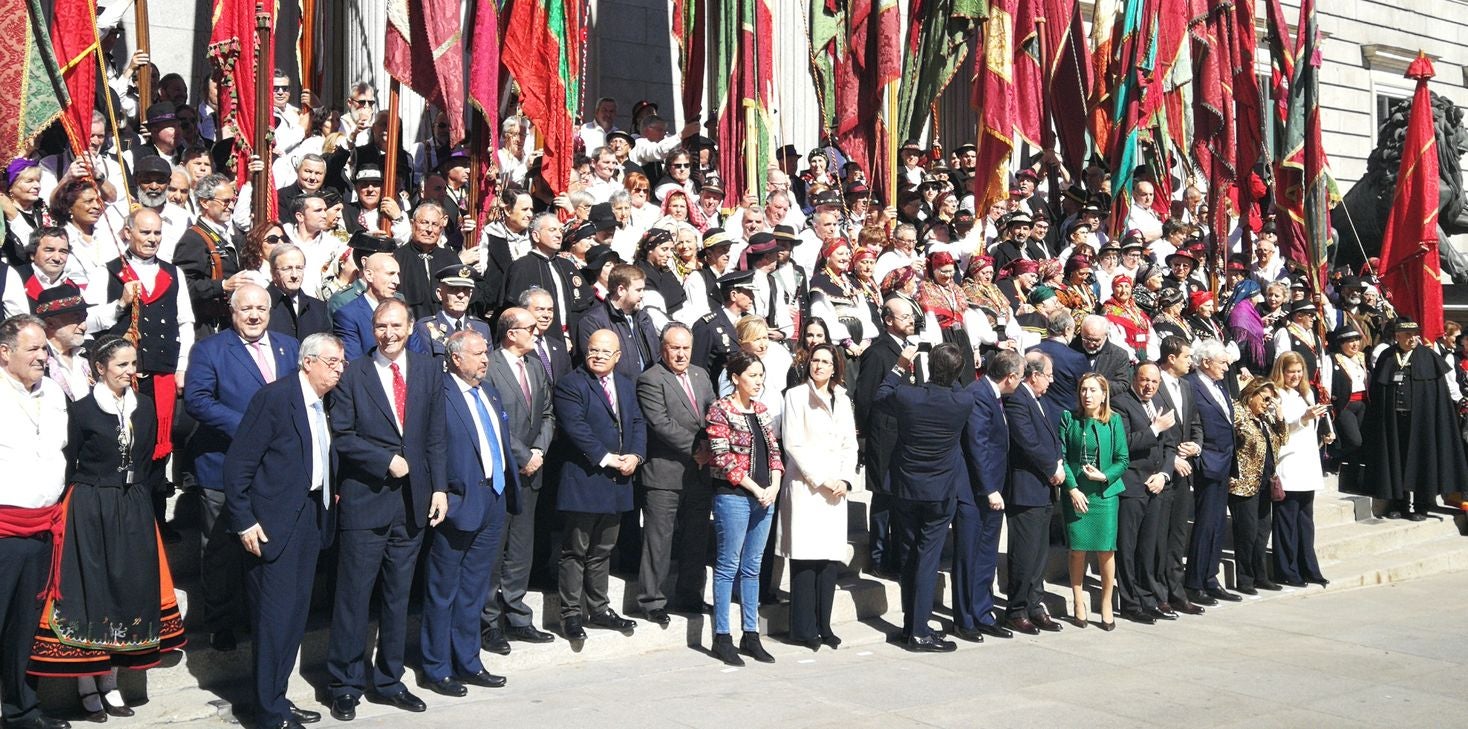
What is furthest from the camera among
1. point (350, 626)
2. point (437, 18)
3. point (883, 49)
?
point (883, 49)

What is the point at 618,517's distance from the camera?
851cm

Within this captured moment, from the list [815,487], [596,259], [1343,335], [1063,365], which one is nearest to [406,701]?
[815,487]

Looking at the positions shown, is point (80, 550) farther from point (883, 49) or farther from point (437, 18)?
point (883, 49)

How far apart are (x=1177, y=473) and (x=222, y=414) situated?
21.2 feet

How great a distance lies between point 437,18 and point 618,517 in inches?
154

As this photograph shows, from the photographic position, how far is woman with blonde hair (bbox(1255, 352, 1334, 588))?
36.9 feet

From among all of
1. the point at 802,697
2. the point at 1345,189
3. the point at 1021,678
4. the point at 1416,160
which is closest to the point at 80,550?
the point at 802,697

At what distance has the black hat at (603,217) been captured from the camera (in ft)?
32.4

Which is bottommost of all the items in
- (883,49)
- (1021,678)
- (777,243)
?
(1021,678)

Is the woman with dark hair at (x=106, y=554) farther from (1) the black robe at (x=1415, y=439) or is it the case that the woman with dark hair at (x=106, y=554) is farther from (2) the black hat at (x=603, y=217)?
(1) the black robe at (x=1415, y=439)

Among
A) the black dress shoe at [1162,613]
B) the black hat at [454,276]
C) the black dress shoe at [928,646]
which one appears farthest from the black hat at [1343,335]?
the black hat at [454,276]

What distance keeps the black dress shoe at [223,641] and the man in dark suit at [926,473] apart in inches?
153

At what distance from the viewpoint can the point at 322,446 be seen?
6.82 meters

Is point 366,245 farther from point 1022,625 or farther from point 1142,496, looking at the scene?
point 1142,496
